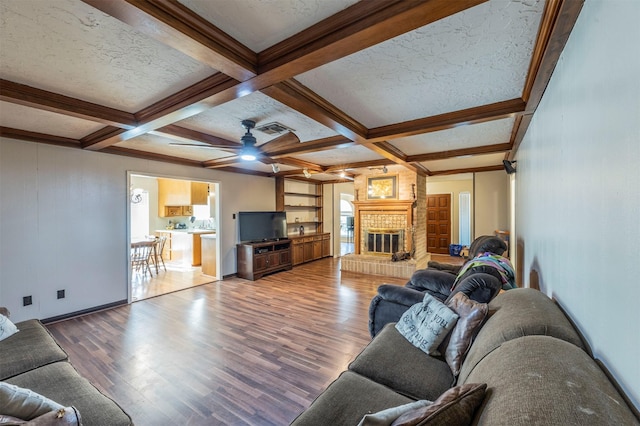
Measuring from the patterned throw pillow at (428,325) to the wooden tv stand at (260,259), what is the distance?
4.13 meters

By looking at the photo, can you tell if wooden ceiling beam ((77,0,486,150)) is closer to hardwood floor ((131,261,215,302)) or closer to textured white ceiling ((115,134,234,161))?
textured white ceiling ((115,134,234,161))

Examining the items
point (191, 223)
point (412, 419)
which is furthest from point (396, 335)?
point (191, 223)

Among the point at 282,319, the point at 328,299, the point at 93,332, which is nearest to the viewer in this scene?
the point at 93,332

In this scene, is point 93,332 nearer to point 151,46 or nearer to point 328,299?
point 328,299

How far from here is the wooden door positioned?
Answer: 8.15 metres

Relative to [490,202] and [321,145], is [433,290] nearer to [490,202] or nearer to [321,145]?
[321,145]

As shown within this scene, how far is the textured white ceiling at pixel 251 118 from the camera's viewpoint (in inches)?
94.9

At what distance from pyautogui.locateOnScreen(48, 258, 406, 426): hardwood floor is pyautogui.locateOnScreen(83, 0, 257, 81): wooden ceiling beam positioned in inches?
91.1

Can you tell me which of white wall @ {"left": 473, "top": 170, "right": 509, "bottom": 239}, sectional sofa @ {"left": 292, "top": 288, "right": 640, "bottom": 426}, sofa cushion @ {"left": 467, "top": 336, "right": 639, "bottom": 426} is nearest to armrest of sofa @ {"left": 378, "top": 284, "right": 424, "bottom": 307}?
sectional sofa @ {"left": 292, "top": 288, "right": 640, "bottom": 426}

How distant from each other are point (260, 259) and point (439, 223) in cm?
566

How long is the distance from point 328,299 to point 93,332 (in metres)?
3.01

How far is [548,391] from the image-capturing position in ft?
2.27

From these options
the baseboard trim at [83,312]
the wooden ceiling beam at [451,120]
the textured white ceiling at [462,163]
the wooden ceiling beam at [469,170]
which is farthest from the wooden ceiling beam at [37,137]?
the wooden ceiling beam at [469,170]

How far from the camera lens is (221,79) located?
6.23 ft
